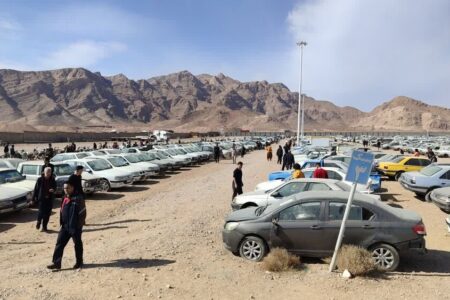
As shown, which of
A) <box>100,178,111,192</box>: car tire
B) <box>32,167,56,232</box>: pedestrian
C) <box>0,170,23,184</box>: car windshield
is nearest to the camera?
<box>32,167,56,232</box>: pedestrian

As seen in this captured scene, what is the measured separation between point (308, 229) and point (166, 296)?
9.37ft

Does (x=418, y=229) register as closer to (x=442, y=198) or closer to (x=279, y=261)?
(x=279, y=261)

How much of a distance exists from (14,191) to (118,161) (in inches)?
329

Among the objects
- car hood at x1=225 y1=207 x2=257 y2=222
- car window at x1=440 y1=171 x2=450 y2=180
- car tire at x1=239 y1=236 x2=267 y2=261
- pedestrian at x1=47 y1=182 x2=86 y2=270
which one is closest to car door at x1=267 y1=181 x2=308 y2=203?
car hood at x1=225 y1=207 x2=257 y2=222

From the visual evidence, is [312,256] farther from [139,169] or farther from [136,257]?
[139,169]

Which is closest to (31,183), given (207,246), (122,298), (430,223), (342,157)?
(207,246)

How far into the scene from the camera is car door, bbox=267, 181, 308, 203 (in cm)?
1144

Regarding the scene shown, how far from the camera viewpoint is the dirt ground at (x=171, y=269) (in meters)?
7.17

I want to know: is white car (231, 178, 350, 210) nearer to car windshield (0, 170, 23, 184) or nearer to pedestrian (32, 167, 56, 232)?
pedestrian (32, 167, 56, 232)

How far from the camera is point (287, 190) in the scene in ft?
37.8

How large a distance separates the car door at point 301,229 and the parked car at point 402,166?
15.9m

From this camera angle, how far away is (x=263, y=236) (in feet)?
27.9

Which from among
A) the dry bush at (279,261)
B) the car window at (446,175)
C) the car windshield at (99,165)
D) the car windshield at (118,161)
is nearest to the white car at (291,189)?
the dry bush at (279,261)

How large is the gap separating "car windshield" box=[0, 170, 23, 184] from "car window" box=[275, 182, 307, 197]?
9.15m
